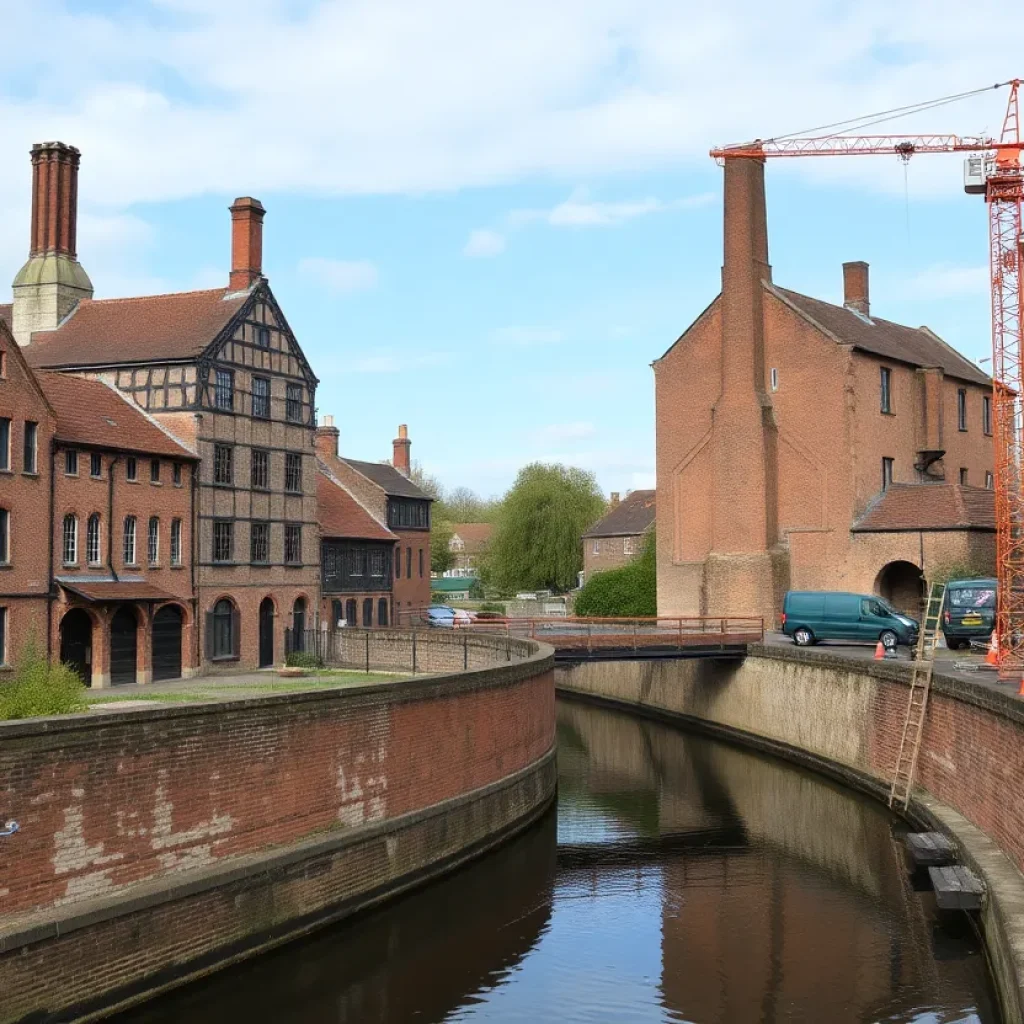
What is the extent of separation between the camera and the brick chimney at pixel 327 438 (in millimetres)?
60250

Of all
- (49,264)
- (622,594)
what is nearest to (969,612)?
(622,594)

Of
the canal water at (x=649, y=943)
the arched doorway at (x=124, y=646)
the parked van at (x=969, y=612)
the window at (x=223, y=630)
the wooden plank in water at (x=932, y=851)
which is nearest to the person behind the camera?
the canal water at (x=649, y=943)

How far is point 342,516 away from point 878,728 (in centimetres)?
2924

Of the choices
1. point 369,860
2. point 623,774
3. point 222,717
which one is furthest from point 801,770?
point 222,717

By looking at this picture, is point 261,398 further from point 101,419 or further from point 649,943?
point 649,943

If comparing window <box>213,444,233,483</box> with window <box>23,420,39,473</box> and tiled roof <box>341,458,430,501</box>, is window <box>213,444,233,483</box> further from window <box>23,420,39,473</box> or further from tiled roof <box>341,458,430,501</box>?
tiled roof <box>341,458,430,501</box>

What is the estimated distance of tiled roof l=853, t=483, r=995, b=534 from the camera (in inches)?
1711

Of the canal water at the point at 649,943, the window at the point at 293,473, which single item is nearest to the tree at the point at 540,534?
the window at the point at 293,473

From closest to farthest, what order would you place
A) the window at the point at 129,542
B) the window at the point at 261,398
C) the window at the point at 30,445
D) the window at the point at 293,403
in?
the window at the point at 30,445 < the window at the point at 129,542 < the window at the point at 261,398 < the window at the point at 293,403

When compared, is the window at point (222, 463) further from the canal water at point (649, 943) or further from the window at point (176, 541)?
the canal water at point (649, 943)

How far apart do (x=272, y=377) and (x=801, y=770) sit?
22.7m

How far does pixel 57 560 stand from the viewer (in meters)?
33.0

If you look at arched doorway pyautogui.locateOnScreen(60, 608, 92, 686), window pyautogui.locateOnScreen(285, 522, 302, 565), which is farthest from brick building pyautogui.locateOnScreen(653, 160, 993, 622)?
arched doorway pyautogui.locateOnScreen(60, 608, 92, 686)

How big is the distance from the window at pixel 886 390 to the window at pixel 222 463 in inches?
984
